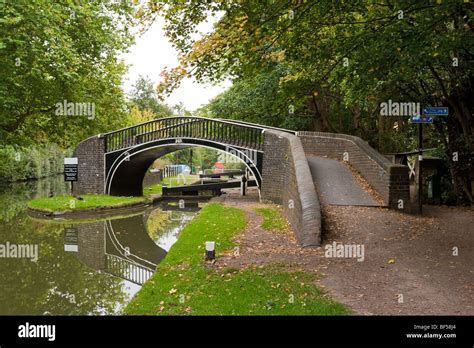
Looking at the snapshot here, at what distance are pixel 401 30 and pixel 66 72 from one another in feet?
37.2

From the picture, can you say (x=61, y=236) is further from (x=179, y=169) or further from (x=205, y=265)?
(x=179, y=169)

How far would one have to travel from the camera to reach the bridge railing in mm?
18547

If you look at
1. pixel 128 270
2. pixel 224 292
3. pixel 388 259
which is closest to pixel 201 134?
pixel 128 270

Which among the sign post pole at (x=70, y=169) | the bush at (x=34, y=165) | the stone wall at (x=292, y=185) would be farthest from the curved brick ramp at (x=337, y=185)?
the bush at (x=34, y=165)

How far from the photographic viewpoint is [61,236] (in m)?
13.5

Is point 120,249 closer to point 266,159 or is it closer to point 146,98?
point 266,159

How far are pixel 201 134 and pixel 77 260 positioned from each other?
1072 centimetres

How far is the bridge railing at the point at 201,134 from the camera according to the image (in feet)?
60.8

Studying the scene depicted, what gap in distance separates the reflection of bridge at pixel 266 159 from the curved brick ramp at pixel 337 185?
0.10 metres

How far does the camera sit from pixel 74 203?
716 inches

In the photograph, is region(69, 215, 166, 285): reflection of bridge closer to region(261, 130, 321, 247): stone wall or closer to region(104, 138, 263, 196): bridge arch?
region(261, 130, 321, 247): stone wall

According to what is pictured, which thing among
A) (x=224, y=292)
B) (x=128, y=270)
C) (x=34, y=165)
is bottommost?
(x=128, y=270)

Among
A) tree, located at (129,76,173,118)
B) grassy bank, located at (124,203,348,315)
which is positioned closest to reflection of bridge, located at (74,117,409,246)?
grassy bank, located at (124,203,348,315)

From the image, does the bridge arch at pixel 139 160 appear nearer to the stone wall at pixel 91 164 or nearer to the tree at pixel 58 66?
the stone wall at pixel 91 164
